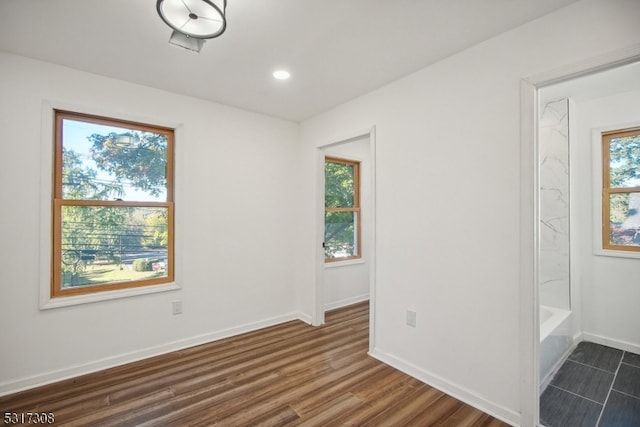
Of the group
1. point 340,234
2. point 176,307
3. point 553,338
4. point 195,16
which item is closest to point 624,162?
point 553,338

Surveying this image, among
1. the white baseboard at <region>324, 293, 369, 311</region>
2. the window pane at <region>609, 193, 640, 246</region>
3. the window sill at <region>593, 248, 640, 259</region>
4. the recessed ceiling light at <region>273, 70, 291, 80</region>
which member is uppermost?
the recessed ceiling light at <region>273, 70, 291, 80</region>

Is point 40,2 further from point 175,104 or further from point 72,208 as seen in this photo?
point 72,208

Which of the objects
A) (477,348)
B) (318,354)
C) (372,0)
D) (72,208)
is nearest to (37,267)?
(72,208)

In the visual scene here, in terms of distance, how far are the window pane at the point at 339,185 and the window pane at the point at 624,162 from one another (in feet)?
9.97

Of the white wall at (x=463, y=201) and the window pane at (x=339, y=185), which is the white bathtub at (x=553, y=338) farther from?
the window pane at (x=339, y=185)

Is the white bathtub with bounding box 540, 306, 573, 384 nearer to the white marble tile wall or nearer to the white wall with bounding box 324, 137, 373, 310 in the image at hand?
the white marble tile wall

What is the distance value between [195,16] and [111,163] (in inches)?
70.9

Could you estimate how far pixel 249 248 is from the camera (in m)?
3.53

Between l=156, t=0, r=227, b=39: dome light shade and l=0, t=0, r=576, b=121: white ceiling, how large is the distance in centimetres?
18

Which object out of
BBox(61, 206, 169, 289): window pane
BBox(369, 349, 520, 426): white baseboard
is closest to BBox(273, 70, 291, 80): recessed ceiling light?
BBox(61, 206, 169, 289): window pane

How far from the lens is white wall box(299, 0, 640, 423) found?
1858 millimetres

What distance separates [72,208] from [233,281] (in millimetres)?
1651

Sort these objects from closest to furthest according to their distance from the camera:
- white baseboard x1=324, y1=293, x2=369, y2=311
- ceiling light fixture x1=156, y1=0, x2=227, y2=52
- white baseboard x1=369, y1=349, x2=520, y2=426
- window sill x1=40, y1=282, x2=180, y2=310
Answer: ceiling light fixture x1=156, y1=0, x2=227, y2=52 < white baseboard x1=369, y1=349, x2=520, y2=426 < window sill x1=40, y1=282, x2=180, y2=310 < white baseboard x1=324, y1=293, x2=369, y2=311

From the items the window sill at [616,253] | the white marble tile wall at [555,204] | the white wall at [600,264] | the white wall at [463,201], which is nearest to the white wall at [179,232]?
the white wall at [463,201]
